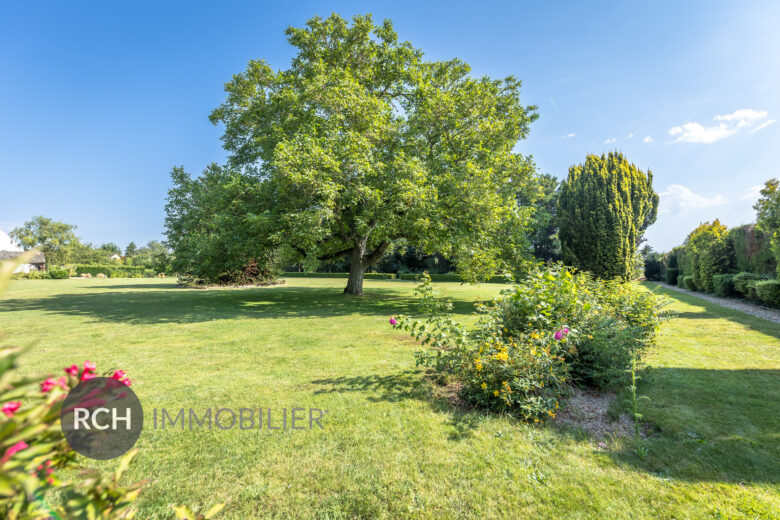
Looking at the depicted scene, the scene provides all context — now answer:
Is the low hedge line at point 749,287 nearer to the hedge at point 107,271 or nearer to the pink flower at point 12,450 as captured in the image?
the pink flower at point 12,450

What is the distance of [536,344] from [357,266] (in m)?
12.2

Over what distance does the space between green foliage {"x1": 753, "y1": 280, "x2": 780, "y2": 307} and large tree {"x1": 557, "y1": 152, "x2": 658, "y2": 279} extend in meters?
3.66

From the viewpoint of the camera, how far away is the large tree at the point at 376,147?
11.5 m

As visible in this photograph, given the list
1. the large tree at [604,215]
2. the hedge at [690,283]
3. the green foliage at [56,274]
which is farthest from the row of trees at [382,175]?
the green foliage at [56,274]

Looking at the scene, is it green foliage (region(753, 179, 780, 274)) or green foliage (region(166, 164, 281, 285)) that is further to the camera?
green foliage (region(166, 164, 281, 285))

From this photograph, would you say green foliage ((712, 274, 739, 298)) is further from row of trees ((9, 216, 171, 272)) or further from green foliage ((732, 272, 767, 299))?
row of trees ((9, 216, 171, 272))

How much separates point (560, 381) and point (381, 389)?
7.27 ft

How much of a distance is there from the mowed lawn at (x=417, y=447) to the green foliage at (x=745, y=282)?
10.1 meters

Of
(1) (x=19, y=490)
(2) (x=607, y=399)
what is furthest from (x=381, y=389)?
(1) (x=19, y=490)

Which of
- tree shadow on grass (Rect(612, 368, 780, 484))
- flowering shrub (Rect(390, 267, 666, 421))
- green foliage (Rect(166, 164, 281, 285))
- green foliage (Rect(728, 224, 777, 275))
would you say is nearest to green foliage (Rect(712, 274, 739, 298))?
green foliage (Rect(728, 224, 777, 275))

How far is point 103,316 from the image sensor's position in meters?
9.73

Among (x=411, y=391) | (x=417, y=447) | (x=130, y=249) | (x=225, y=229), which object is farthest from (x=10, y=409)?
(x=130, y=249)

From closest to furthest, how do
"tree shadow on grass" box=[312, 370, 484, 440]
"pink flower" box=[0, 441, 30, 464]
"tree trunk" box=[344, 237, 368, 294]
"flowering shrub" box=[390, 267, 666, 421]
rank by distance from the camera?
"pink flower" box=[0, 441, 30, 464]
"tree shadow on grass" box=[312, 370, 484, 440]
"flowering shrub" box=[390, 267, 666, 421]
"tree trunk" box=[344, 237, 368, 294]

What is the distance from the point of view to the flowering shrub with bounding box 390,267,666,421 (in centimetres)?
373
